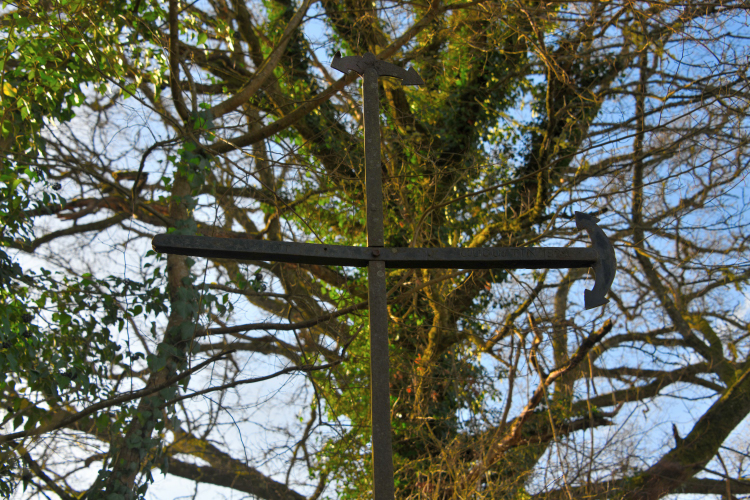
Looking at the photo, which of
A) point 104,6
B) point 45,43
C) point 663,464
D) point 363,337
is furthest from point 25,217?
point 663,464

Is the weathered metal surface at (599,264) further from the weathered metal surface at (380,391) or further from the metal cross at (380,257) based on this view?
the weathered metal surface at (380,391)

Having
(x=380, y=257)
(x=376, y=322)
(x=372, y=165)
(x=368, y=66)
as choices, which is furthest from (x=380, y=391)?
(x=368, y=66)

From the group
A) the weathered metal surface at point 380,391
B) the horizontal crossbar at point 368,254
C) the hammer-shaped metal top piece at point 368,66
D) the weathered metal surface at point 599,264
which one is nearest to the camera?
the weathered metal surface at point 380,391

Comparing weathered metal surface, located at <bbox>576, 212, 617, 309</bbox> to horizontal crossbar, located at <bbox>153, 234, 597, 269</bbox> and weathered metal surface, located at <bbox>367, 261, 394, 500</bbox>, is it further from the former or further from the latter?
weathered metal surface, located at <bbox>367, 261, 394, 500</bbox>

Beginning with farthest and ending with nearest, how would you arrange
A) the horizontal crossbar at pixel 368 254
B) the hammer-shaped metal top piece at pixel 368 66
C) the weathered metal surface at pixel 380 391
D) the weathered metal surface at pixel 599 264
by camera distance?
the hammer-shaped metal top piece at pixel 368 66
the weathered metal surface at pixel 599 264
the horizontal crossbar at pixel 368 254
the weathered metal surface at pixel 380 391

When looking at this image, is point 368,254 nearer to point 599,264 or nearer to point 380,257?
point 380,257

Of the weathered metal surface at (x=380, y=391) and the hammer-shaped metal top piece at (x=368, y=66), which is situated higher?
the hammer-shaped metal top piece at (x=368, y=66)

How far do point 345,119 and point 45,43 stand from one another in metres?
2.90

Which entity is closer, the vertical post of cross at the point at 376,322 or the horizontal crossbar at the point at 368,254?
the vertical post of cross at the point at 376,322

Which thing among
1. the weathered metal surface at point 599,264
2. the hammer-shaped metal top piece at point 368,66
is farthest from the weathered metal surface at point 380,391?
the hammer-shaped metal top piece at point 368,66

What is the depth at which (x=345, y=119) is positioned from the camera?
6133mm

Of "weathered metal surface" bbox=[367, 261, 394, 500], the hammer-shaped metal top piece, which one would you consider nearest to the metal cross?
"weathered metal surface" bbox=[367, 261, 394, 500]

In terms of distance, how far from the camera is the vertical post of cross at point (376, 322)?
1.88m

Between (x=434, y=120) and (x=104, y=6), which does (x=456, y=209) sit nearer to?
(x=434, y=120)
